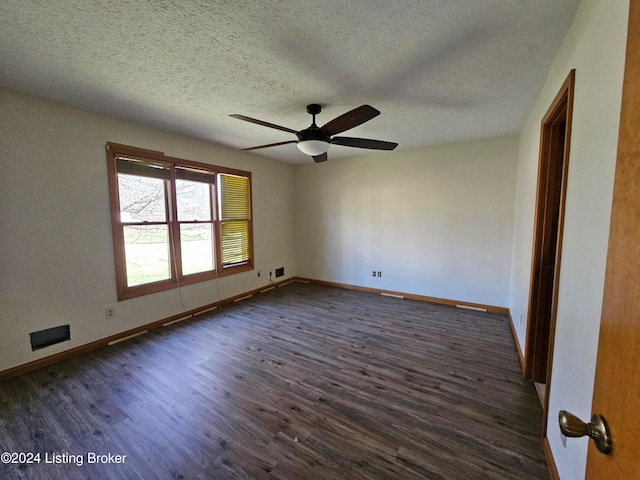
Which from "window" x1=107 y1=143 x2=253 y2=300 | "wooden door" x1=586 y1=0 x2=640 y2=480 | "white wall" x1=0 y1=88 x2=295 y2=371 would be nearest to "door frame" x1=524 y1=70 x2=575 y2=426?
"wooden door" x1=586 y1=0 x2=640 y2=480

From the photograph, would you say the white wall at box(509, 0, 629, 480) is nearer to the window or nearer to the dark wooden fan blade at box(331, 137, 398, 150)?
the dark wooden fan blade at box(331, 137, 398, 150)

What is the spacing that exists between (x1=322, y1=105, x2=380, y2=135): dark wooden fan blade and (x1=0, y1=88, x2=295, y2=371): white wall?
2.39 m

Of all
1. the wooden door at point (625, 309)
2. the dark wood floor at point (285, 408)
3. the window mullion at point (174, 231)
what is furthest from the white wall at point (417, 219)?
the wooden door at point (625, 309)

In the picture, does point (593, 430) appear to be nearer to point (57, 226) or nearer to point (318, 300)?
point (57, 226)

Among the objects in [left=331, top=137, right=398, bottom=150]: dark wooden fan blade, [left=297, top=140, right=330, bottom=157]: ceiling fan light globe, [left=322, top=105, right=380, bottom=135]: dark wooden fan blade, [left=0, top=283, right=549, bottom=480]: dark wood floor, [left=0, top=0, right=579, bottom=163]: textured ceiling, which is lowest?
[left=0, top=283, right=549, bottom=480]: dark wood floor

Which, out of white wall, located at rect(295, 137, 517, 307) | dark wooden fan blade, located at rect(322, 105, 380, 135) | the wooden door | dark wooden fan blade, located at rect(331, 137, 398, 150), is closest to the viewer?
the wooden door

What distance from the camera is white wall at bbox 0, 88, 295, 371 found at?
2301mm

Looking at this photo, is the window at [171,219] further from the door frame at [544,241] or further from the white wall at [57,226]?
the door frame at [544,241]

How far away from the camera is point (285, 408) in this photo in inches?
76.5

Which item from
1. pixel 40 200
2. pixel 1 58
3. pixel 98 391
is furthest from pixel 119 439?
pixel 1 58

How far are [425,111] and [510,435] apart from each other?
278cm

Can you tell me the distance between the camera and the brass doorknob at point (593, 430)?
539 mm

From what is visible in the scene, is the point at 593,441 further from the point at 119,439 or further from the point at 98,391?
the point at 98,391

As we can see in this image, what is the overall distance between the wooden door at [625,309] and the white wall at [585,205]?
0.54 meters
